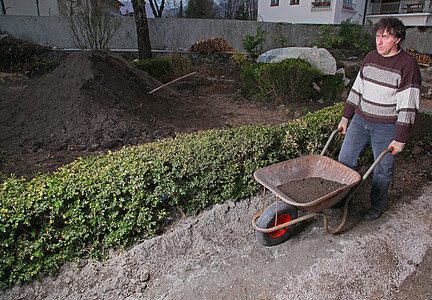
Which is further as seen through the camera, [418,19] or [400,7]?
[400,7]

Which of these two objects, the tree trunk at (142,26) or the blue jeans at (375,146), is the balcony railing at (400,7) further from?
the blue jeans at (375,146)

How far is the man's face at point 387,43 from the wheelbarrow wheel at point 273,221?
180 cm

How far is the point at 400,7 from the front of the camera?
2211 cm

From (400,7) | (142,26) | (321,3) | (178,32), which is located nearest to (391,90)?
(142,26)

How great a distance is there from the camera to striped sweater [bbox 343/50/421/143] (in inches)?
110

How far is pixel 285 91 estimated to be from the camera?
8234 millimetres

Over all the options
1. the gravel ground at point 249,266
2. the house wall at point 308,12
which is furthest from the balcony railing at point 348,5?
the gravel ground at point 249,266

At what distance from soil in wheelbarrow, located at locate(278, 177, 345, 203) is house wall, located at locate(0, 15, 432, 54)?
1325 cm

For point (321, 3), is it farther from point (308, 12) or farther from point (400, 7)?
point (400, 7)

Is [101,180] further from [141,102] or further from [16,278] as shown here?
[141,102]

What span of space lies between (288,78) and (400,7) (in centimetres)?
2034

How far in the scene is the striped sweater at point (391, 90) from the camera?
2.79 meters

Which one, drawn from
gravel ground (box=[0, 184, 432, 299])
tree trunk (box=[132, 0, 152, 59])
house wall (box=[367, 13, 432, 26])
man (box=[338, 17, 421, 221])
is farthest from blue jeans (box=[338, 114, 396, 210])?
house wall (box=[367, 13, 432, 26])

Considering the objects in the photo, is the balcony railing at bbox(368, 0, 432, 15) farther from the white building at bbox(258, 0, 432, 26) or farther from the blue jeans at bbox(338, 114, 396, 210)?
the blue jeans at bbox(338, 114, 396, 210)
